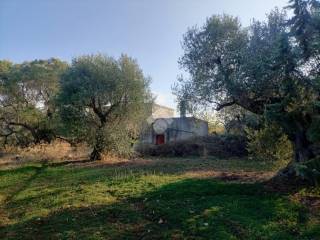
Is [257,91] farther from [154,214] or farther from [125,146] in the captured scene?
[125,146]

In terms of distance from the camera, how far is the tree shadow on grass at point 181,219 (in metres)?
9.42

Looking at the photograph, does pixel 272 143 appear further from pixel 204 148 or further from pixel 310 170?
pixel 204 148

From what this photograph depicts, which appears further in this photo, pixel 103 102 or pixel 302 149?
pixel 103 102

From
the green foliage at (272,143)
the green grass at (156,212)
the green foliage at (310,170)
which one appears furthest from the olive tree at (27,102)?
the green foliage at (310,170)

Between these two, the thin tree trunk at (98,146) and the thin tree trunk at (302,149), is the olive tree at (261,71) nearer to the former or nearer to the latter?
the thin tree trunk at (302,149)

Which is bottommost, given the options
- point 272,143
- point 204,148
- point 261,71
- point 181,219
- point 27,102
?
point 181,219

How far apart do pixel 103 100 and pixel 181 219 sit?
17.9 metres

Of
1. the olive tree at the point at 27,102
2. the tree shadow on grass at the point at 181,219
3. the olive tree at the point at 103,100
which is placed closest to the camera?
the tree shadow on grass at the point at 181,219

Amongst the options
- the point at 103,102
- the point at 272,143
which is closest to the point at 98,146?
the point at 103,102

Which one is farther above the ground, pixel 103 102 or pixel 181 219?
pixel 103 102

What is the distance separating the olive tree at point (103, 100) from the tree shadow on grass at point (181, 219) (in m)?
14.5

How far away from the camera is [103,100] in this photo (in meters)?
27.1

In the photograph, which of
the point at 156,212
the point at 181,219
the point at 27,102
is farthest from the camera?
the point at 27,102

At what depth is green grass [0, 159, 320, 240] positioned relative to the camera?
9.54 meters
